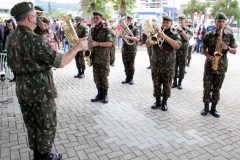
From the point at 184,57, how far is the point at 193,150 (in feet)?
13.5

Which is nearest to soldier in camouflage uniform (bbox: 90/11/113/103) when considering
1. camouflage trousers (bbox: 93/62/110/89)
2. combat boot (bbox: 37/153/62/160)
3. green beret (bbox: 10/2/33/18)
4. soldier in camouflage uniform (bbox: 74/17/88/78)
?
camouflage trousers (bbox: 93/62/110/89)

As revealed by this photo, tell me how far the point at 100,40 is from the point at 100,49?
21 cm

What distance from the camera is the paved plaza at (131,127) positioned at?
3.99 metres

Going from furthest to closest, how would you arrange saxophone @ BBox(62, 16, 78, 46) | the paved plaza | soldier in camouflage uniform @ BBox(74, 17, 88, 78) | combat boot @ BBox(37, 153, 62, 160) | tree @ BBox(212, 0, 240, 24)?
tree @ BBox(212, 0, 240, 24)
soldier in camouflage uniform @ BBox(74, 17, 88, 78)
saxophone @ BBox(62, 16, 78, 46)
the paved plaza
combat boot @ BBox(37, 153, 62, 160)

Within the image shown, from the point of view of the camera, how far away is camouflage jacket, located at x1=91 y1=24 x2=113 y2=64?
5.96 metres

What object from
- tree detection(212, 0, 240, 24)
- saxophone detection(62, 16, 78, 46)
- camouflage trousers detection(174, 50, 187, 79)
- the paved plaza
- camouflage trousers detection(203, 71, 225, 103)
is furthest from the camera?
tree detection(212, 0, 240, 24)

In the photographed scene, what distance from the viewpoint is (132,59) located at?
8.12 metres

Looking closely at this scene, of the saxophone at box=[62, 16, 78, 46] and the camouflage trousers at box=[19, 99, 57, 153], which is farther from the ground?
the saxophone at box=[62, 16, 78, 46]

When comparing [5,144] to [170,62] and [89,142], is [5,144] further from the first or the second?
[170,62]

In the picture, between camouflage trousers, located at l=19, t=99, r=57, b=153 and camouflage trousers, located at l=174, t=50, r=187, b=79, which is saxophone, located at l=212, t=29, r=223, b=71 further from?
camouflage trousers, located at l=19, t=99, r=57, b=153

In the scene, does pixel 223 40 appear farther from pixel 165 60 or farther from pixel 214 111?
pixel 214 111

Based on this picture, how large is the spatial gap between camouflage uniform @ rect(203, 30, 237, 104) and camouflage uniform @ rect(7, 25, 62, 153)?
3344mm

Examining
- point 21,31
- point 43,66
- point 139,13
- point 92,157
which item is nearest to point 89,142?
point 92,157

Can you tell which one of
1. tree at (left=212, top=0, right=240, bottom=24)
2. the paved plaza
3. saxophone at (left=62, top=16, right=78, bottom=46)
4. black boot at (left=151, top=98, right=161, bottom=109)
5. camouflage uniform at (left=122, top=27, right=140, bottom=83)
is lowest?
the paved plaza
